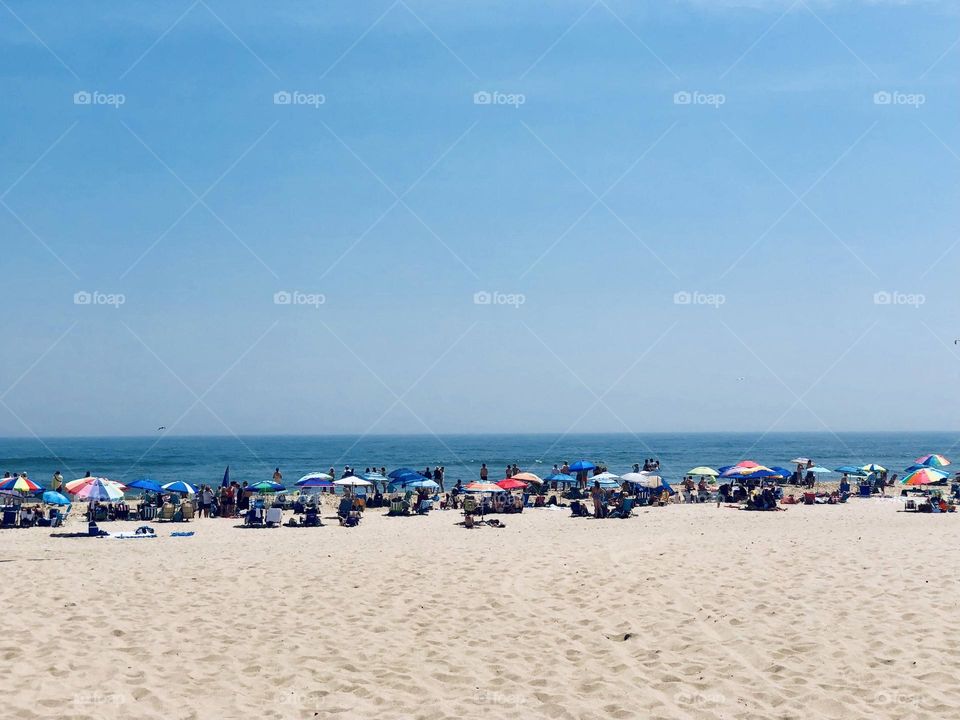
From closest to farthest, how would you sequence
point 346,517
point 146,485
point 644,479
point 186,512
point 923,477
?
1. point 346,517
2. point 186,512
3. point 146,485
4. point 923,477
5. point 644,479

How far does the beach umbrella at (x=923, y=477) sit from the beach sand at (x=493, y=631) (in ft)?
48.0

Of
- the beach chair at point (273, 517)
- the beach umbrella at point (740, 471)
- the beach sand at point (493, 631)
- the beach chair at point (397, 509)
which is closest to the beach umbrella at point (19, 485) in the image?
the beach chair at point (273, 517)

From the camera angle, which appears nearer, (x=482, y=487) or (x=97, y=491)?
(x=97, y=491)

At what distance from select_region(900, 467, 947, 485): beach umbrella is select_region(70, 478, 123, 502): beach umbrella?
88.2 ft

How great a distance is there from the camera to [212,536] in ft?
70.3

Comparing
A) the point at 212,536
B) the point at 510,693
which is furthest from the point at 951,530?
the point at 212,536

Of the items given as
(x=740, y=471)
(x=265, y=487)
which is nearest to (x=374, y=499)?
(x=265, y=487)

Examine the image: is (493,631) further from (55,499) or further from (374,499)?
(374,499)

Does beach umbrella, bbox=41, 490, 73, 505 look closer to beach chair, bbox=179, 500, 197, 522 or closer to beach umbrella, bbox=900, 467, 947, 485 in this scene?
beach chair, bbox=179, 500, 197, 522

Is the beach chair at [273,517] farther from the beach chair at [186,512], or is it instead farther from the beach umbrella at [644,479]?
the beach umbrella at [644,479]

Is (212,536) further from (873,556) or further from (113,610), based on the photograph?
(873,556)

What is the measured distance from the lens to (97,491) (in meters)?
23.0

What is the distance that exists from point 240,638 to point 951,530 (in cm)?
1765

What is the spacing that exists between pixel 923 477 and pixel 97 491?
28.2 metres
